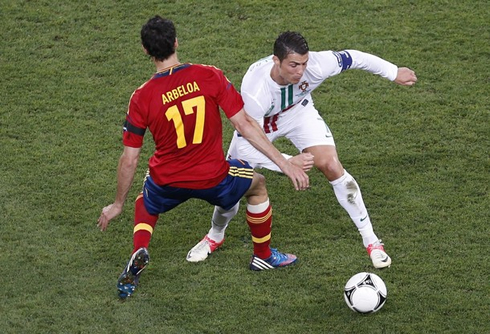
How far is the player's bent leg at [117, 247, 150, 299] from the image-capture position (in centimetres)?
739

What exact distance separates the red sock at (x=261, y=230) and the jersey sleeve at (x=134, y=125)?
1.27m

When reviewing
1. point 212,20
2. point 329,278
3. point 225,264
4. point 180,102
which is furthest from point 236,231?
point 212,20

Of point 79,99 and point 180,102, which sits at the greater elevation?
point 180,102

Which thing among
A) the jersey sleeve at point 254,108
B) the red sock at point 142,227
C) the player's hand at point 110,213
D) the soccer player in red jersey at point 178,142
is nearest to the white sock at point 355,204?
the soccer player in red jersey at point 178,142

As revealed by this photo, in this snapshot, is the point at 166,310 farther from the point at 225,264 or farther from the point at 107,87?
the point at 107,87

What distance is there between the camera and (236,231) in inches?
346

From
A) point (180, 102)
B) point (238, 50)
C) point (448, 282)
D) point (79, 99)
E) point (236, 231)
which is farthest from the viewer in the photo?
point (238, 50)

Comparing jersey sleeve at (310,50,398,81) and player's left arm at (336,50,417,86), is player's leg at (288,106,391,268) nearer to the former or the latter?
jersey sleeve at (310,50,398,81)

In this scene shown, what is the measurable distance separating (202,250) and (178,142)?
55.6 inches

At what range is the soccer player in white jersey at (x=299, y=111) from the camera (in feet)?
25.5

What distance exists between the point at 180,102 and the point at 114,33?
5479 mm

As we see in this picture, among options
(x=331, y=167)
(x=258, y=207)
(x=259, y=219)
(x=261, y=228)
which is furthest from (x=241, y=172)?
(x=331, y=167)

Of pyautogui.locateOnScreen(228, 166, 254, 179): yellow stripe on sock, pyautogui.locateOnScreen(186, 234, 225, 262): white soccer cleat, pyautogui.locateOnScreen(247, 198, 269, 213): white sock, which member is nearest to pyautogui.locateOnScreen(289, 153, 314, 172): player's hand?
pyautogui.locateOnScreen(228, 166, 254, 179): yellow stripe on sock

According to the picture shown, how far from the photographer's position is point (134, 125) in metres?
7.17
